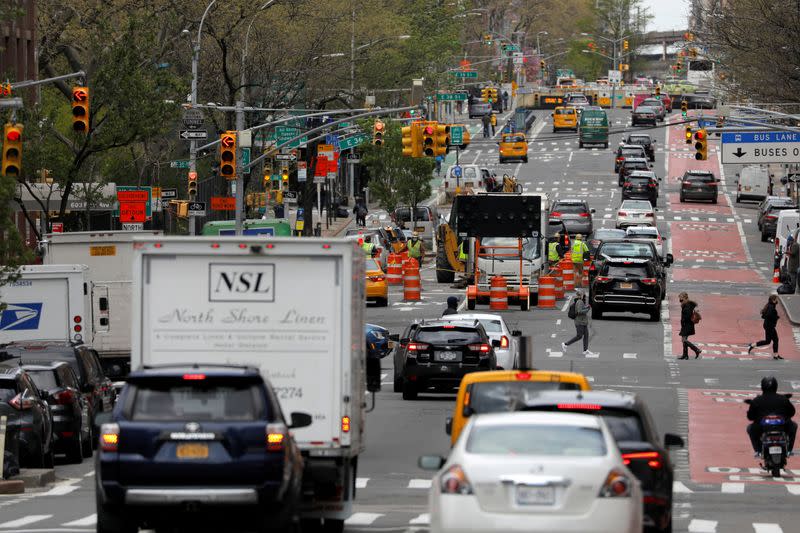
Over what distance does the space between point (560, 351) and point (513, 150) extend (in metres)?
72.0

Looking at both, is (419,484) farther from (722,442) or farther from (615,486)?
(615,486)

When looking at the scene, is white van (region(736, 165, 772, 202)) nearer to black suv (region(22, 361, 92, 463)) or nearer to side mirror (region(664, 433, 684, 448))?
black suv (region(22, 361, 92, 463))

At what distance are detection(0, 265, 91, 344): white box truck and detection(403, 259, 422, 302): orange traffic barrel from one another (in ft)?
67.9

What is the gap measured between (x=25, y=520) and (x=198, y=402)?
5045mm

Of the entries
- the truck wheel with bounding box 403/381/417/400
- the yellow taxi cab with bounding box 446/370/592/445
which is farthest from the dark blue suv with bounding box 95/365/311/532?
the truck wheel with bounding box 403/381/417/400

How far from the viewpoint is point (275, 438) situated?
13977 mm

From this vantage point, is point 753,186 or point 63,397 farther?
point 753,186

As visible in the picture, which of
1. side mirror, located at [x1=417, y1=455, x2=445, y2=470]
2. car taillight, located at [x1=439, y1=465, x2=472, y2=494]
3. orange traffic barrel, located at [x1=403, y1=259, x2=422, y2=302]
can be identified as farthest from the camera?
orange traffic barrel, located at [x1=403, y1=259, x2=422, y2=302]

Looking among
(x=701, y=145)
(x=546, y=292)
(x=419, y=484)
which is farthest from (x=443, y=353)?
(x=701, y=145)

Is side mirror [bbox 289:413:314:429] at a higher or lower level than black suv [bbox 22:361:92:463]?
higher

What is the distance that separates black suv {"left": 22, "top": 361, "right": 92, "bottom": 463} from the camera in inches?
979

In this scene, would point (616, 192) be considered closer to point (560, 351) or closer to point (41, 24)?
point (41, 24)

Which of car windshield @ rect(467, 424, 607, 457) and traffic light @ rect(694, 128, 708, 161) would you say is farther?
traffic light @ rect(694, 128, 708, 161)

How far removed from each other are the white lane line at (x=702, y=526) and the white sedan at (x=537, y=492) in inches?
196
